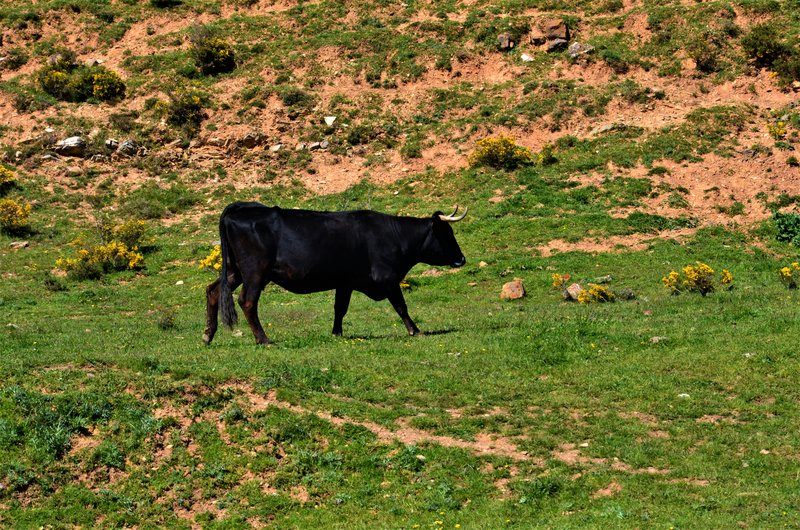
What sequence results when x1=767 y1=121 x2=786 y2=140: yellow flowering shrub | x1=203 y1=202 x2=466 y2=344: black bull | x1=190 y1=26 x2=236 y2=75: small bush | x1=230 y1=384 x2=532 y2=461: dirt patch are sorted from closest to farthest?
x1=230 y1=384 x2=532 y2=461: dirt patch
x1=203 y1=202 x2=466 y2=344: black bull
x1=767 y1=121 x2=786 y2=140: yellow flowering shrub
x1=190 y1=26 x2=236 y2=75: small bush

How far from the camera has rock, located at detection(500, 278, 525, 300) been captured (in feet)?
89.8

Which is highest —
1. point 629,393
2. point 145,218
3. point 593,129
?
point 629,393

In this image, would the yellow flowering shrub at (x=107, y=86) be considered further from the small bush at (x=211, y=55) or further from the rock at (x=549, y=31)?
the rock at (x=549, y=31)

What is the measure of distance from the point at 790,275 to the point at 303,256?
1331cm

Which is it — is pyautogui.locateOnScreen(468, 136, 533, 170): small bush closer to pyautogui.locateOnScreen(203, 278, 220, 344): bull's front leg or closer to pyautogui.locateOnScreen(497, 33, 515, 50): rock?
pyautogui.locateOnScreen(497, 33, 515, 50): rock

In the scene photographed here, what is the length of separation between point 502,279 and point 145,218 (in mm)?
15031

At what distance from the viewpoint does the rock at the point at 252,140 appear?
42469 mm

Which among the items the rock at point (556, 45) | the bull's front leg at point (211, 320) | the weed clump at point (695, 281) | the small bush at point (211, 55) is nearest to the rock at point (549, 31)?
the rock at point (556, 45)

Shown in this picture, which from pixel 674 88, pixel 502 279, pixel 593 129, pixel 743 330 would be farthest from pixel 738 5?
pixel 743 330

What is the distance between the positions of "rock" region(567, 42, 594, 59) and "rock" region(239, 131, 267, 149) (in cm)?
1313

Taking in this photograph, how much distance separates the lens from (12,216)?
119 ft

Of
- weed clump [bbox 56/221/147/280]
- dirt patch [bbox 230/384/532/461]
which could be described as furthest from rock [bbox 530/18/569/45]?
dirt patch [bbox 230/384/532/461]

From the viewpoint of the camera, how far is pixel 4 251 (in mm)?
35125

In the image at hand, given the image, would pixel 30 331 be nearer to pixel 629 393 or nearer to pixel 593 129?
pixel 629 393
